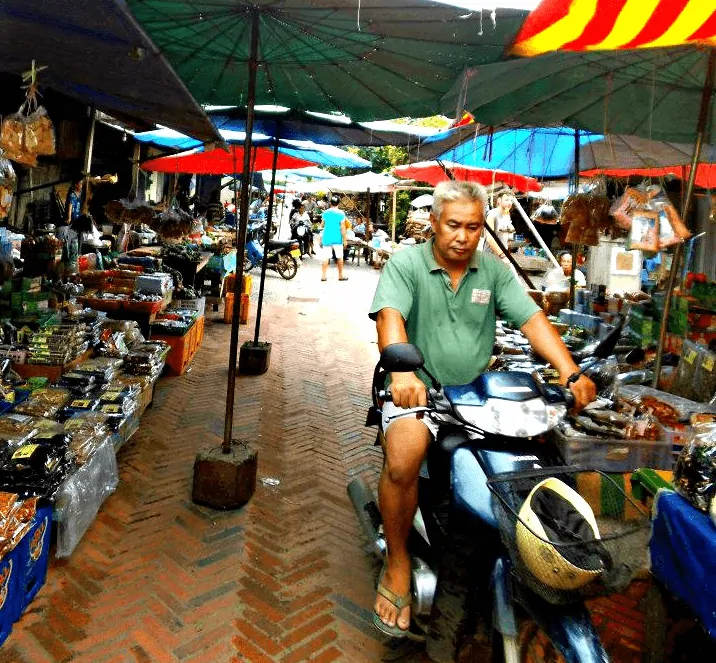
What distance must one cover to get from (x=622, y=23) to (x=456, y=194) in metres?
0.93

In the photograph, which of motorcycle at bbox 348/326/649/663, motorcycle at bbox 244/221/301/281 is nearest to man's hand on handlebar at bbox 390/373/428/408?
motorcycle at bbox 348/326/649/663

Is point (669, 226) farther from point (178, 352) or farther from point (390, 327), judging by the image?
point (178, 352)

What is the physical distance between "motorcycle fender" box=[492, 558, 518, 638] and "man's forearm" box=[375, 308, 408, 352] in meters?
0.97

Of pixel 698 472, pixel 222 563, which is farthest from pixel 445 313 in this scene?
pixel 222 563

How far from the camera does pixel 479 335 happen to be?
2801 millimetres

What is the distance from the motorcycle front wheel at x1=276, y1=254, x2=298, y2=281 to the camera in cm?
1625

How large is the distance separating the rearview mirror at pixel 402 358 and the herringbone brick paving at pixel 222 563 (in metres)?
1.47

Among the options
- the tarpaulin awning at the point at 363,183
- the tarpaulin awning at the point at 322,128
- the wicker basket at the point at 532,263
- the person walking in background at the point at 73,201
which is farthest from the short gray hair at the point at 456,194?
the tarpaulin awning at the point at 363,183

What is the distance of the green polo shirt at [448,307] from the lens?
8.98 ft

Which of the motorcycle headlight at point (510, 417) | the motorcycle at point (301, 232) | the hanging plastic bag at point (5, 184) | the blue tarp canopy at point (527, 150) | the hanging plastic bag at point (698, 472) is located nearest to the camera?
the hanging plastic bag at point (698, 472)

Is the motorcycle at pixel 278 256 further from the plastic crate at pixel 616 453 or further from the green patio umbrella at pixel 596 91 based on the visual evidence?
the plastic crate at pixel 616 453

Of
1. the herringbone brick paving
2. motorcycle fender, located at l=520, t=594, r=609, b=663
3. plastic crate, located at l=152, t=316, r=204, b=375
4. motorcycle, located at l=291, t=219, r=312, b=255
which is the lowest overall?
the herringbone brick paving

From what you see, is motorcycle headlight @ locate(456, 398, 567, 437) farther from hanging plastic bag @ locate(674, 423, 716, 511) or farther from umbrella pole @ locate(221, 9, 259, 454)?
umbrella pole @ locate(221, 9, 259, 454)

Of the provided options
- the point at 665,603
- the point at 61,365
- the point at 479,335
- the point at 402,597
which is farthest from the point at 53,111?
the point at 665,603
